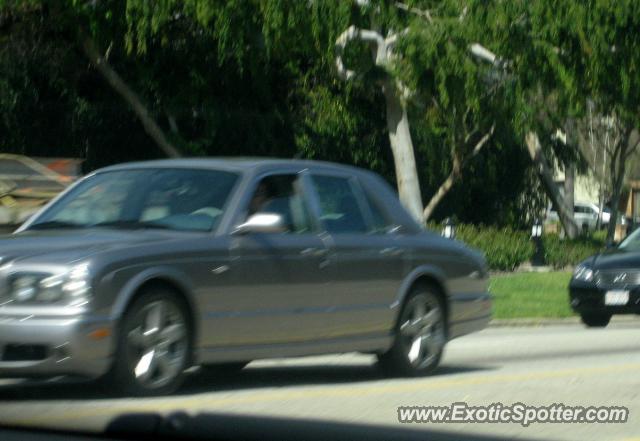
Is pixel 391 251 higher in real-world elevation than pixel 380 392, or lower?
higher

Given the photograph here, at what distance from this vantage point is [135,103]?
103 feet

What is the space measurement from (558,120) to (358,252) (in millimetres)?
20717

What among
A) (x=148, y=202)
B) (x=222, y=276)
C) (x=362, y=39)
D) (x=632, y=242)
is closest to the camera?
(x=222, y=276)

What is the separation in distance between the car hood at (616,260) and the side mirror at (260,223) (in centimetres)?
1028

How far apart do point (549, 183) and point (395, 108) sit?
31.7 feet

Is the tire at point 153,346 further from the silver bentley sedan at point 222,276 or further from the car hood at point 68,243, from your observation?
the car hood at point 68,243

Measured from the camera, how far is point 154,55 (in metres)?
32.2

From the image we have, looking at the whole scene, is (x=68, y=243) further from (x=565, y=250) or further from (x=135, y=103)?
(x=565, y=250)

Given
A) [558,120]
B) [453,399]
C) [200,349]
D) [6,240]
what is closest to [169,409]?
[200,349]

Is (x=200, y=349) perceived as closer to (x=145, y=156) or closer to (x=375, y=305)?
(x=375, y=305)

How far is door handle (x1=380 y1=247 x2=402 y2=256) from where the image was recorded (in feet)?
36.8

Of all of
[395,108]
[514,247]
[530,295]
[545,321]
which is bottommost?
[514,247]

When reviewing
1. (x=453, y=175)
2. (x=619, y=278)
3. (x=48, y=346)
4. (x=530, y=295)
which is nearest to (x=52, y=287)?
(x=48, y=346)

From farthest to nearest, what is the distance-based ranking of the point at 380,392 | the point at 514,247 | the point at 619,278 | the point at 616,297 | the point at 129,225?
the point at 514,247 → the point at 619,278 → the point at 616,297 → the point at 380,392 → the point at 129,225
